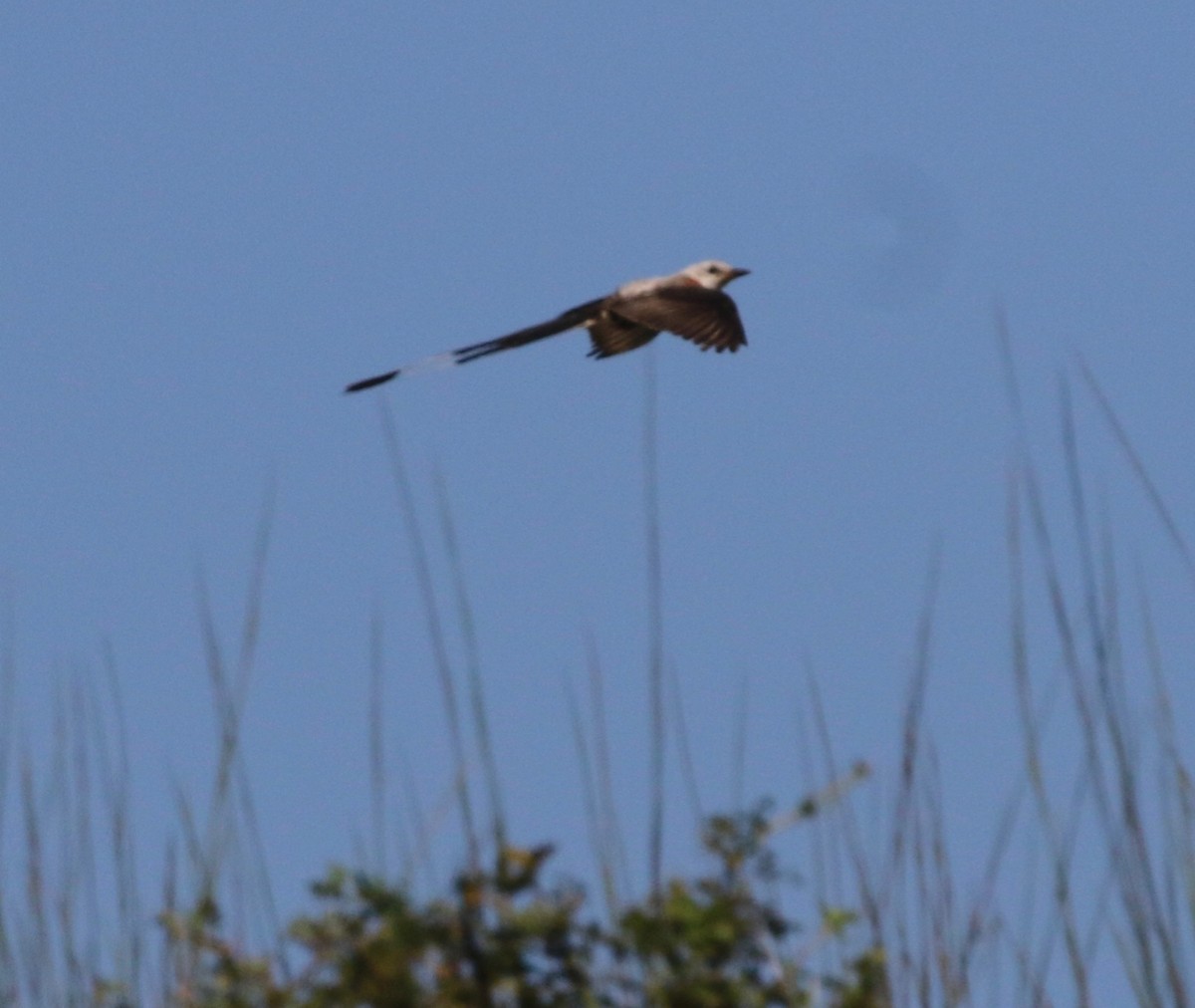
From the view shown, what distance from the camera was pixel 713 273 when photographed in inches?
295

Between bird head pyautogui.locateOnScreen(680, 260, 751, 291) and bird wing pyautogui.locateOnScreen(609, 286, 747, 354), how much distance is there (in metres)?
0.95

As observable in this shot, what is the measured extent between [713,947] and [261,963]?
0.53m

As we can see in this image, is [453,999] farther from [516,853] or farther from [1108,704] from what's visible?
[1108,704]

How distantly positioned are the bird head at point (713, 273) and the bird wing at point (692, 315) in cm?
95

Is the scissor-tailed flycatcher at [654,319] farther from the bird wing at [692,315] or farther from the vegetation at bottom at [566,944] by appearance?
the vegetation at bottom at [566,944]

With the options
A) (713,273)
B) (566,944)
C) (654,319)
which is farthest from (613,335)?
(566,944)

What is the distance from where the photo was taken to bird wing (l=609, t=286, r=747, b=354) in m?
6.20

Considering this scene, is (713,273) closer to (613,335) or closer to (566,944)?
(613,335)

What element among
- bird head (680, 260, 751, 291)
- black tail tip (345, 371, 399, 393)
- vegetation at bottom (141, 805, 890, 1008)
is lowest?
vegetation at bottom (141, 805, 890, 1008)

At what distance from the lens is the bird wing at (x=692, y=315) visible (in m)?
6.20

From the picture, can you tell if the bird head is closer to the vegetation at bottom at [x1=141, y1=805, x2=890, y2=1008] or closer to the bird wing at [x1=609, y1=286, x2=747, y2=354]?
the bird wing at [x1=609, y1=286, x2=747, y2=354]

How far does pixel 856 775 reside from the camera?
260 centimetres

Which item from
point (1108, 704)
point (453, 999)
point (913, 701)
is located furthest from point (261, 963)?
point (1108, 704)

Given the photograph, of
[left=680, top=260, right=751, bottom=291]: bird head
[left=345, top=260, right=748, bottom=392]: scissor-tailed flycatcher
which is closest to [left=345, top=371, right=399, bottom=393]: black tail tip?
[left=345, top=260, right=748, bottom=392]: scissor-tailed flycatcher
